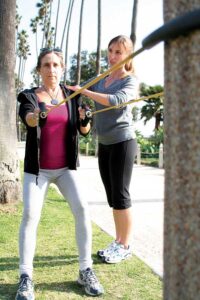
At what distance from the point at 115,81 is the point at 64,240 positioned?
1833mm

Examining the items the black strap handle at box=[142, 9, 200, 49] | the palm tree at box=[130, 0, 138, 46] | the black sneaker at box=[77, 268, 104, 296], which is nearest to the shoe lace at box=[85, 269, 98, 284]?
the black sneaker at box=[77, 268, 104, 296]

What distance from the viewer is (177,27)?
3.98ft

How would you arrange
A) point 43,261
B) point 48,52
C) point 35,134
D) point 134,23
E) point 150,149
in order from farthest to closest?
point 150,149, point 134,23, point 43,261, point 48,52, point 35,134

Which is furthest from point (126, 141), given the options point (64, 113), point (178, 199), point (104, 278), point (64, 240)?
point (178, 199)

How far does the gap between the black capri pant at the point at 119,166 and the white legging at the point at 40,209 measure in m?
0.64

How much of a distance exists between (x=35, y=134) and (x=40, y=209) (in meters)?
0.54

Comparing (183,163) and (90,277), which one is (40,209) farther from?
(183,163)

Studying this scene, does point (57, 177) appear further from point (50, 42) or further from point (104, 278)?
point (50, 42)

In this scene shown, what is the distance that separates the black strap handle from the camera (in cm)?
118

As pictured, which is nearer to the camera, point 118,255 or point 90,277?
point 90,277

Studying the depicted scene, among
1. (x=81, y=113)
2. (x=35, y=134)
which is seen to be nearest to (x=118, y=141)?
(x=81, y=113)

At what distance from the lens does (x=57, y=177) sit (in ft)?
11.1

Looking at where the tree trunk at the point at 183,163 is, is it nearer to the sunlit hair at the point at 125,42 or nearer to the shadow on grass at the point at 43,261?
the sunlit hair at the point at 125,42

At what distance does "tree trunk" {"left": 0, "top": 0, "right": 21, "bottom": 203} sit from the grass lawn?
107cm
